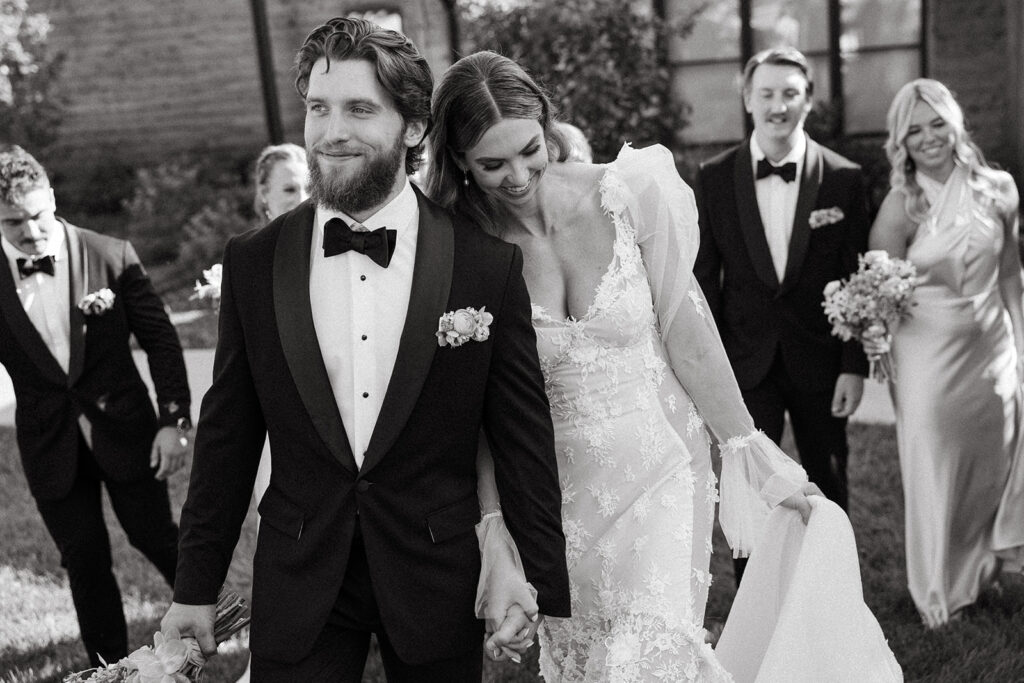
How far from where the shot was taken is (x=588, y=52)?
12219 millimetres

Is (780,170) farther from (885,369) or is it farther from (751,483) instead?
(751,483)

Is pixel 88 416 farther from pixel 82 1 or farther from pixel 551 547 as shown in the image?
pixel 82 1

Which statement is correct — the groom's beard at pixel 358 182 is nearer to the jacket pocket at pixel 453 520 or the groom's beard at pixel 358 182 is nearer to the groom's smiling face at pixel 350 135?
the groom's smiling face at pixel 350 135

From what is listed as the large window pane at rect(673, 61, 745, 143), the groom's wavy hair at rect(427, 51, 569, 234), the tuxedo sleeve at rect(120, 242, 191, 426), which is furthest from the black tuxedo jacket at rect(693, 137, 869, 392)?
the large window pane at rect(673, 61, 745, 143)

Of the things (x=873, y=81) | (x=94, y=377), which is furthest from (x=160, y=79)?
(x=94, y=377)

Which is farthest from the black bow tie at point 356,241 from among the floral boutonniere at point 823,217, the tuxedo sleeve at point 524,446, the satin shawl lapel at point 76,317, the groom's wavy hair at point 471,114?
the floral boutonniere at point 823,217

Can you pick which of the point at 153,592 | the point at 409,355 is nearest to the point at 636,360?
the point at 409,355

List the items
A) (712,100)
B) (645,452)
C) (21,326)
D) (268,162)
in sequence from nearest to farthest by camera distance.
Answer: (645,452) < (21,326) < (268,162) < (712,100)

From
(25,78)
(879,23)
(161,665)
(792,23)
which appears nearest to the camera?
(161,665)

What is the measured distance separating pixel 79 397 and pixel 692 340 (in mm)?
2668

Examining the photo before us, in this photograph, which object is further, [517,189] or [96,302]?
A: [96,302]

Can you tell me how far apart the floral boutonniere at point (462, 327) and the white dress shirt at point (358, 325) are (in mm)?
100

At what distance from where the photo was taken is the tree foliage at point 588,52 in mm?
Answer: 12070

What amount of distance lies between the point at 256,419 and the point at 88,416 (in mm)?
2154
